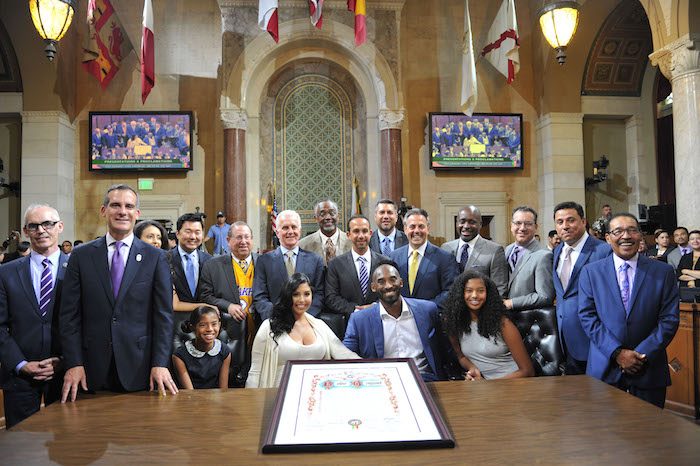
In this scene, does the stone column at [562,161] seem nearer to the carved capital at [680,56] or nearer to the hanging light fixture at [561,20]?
the carved capital at [680,56]

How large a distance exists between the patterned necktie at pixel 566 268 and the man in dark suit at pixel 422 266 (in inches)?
29.6

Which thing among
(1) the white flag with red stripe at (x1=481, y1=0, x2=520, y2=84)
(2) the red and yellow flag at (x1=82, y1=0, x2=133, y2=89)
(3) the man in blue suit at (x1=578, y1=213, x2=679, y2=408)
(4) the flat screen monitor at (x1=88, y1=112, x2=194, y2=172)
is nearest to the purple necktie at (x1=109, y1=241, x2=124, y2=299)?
(3) the man in blue suit at (x1=578, y1=213, x2=679, y2=408)

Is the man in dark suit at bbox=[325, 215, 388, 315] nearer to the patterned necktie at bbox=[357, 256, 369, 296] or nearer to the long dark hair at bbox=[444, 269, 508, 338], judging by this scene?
the patterned necktie at bbox=[357, 256, 369, 296]

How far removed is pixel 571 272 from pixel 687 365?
5.88 ft

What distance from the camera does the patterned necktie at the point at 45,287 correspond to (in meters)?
2.96

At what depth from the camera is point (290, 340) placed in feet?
10.6

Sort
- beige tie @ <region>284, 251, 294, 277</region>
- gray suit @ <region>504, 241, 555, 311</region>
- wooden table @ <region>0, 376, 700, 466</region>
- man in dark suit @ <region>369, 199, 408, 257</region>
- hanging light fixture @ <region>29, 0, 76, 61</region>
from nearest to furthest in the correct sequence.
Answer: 1. wooden table @ <region>0, 376, 700, 466</region>
2. gray suit @ <region>504, 241, 555, 311</region>
3. beige tie @ <region>284, 251, 294, 277</region>
4. man in dark suit @ <region>369, 199, 408, 257</region>
5. hanging light fixture @ <region>29, 0, 76, 61</region>

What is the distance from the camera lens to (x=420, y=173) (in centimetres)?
1164

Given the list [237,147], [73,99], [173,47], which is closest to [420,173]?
[237,147]

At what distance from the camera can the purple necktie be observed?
2.59 m

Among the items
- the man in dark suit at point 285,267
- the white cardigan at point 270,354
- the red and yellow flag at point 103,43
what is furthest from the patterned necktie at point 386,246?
the red and yellow flag at point 103,43

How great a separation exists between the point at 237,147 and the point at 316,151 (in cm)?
197

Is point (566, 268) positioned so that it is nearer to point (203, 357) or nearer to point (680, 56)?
point (203, 357)

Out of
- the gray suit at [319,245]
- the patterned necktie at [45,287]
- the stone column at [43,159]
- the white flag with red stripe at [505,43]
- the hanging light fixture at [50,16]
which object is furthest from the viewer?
the stone column at [43,159]
